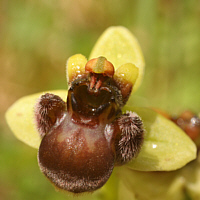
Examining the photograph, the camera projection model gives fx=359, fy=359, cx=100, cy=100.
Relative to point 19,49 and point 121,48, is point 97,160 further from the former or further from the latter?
point 19,49

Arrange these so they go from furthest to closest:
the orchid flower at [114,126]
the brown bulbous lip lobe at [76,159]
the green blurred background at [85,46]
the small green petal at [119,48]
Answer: the green blurred background at [85,46] < the small green petal at [119,48] < the orchid flower at [114,126] < the brown bulbous lip lobe at [76,159]

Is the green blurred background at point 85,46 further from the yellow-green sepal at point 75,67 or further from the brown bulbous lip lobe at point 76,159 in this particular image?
the brown bulbous lip lobe at point 76,159

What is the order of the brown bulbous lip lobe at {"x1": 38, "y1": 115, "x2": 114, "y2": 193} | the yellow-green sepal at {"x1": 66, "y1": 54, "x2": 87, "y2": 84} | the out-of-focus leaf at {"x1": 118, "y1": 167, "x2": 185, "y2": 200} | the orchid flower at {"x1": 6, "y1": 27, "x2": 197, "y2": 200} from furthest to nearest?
the out-of-focus leaf at {"x1": 118, "y1": 167, "x2": 185, "y2": 200}, the yellow-green sepal at {"x1": 66, "y1": 54, "x2": 87, "y2": 84}, the orchid flower at {"x1": 6, "y1": 27, "x2": 197, "y2": 200}, the brown bulbous lip lobe at {"x1": 38, "y1": 115, "x2": 114, "y2": 193}

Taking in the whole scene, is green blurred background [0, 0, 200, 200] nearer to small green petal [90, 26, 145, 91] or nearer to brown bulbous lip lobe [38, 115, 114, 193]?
small green petal [90, 26, 145, 91]

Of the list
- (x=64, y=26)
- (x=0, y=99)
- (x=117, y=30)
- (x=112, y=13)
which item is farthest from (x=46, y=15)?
(x=117, y=30)

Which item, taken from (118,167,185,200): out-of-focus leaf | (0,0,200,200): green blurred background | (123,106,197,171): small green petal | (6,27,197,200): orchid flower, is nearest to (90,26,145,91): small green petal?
(6,27,197,200): orchid flower

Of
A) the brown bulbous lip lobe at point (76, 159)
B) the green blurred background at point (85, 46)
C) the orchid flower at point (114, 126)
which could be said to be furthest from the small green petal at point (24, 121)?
the green blurred background at point (85, 46)
